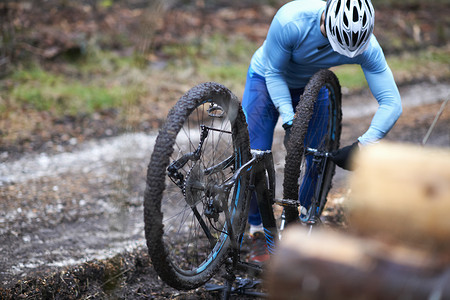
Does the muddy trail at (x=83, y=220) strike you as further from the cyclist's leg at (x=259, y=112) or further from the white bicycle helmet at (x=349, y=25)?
the white bicycle helmet at (x=349, y=25)

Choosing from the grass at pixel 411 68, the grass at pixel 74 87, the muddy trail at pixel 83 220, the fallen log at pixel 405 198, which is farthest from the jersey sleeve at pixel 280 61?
the grass at pixel 411 68

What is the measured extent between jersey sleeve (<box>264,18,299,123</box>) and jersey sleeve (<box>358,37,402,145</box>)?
47cm

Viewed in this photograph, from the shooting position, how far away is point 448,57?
418 inches

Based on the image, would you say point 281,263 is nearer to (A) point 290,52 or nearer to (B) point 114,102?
(A) point 290,52

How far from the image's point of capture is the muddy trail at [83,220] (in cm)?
277

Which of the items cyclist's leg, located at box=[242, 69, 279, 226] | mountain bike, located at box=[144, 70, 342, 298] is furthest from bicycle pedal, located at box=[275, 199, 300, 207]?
cyclist's leg, located at box=[242, 69, 279, 226]

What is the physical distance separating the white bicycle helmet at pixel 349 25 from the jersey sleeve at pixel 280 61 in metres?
0.24

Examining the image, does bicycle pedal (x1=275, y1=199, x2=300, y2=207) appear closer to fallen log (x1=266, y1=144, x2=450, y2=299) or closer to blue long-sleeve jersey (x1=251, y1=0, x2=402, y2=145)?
blue long-sleeve jersey (x1=251, y1=0, x2=402, y2=145)

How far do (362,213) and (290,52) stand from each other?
177cm

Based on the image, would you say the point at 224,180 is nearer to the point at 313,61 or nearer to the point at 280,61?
the point at 280,61

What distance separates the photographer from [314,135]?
125 inches

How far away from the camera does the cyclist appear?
271cm

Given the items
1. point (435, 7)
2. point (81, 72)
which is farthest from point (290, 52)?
point (435, 7)

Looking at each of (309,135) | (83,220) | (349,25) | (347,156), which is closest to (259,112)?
(309,135)
